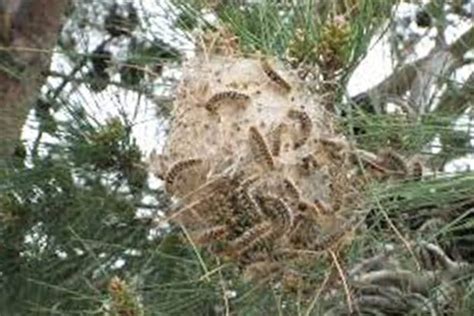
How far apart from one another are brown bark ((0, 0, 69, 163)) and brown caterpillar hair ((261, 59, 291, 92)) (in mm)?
494

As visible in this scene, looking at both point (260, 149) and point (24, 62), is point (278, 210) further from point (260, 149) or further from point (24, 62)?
point (24, 62)

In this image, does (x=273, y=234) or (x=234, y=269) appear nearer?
(x=273, y=234)

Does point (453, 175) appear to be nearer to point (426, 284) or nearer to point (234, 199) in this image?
point (234, 199)

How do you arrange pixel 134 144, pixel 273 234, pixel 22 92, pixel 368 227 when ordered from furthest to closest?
pixel 22 92 < pixel 134 144 < pixel 368 227 < pixel 273 234

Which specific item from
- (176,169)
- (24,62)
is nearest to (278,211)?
(176,169)

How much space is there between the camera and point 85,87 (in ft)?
5.40

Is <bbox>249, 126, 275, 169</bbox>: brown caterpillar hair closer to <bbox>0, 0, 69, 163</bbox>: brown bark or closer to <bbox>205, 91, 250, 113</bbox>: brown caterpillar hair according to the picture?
<bbox>205, 91, 250, 113</bbox>: brown caterpillar hair

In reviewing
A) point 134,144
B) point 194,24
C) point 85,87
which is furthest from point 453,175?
point 85,87

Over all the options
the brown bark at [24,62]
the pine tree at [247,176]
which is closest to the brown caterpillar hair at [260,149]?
the pine tree at [247,176]

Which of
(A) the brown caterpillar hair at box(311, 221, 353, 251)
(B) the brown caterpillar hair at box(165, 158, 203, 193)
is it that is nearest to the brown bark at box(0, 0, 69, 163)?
(B) the brown caterpillar hair at box(165, 158, 203, 193)

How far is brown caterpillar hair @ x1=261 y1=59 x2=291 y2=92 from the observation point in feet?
3.78

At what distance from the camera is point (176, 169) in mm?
1164

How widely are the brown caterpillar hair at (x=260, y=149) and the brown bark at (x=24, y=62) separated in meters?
0.53

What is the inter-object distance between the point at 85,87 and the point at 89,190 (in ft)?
0.44
